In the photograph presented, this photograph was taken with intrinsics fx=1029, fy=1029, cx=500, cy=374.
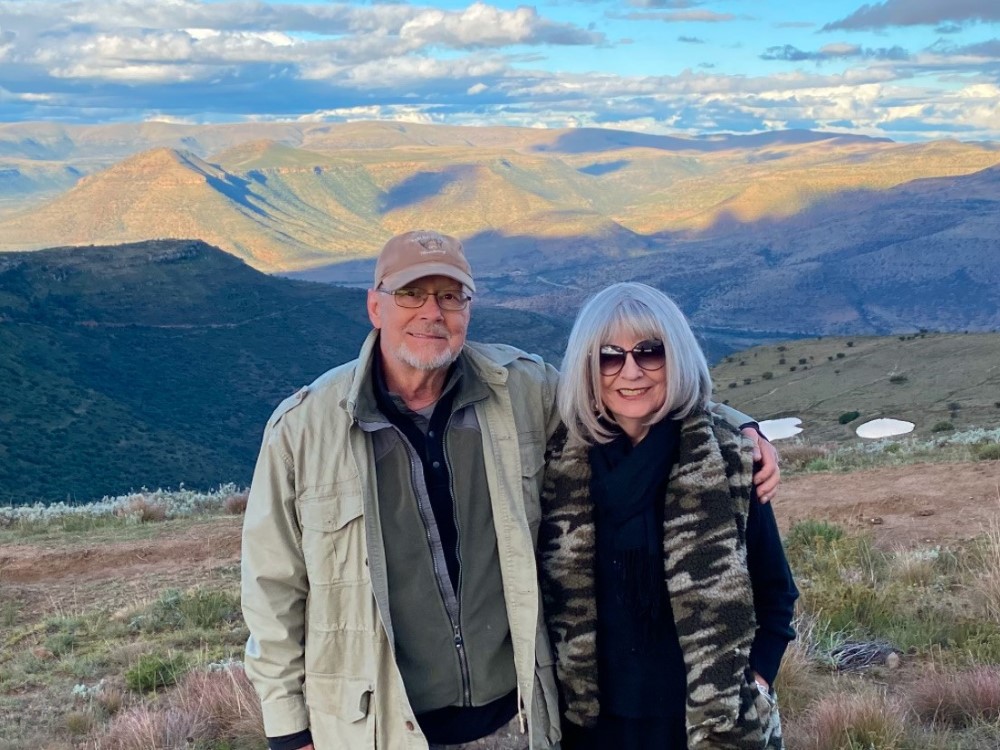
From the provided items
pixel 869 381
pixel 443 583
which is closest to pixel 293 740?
pixel 443 583

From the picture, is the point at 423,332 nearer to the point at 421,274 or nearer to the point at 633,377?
the point at 421,274

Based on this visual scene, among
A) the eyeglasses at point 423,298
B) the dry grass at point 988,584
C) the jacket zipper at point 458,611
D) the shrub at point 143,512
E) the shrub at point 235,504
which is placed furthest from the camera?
the shrub at point 235,504

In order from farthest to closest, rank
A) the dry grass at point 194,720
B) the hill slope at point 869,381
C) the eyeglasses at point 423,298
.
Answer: the hill slope at point 869,381, the dry grass at point 194,720, the eyeglasses at point 423,298

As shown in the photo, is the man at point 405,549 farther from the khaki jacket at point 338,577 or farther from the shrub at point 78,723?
the shrub at point 78,723

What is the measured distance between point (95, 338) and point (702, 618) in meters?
50.5

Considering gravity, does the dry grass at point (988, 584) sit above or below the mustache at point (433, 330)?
below

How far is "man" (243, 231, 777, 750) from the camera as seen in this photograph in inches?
102

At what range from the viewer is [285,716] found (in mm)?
2666

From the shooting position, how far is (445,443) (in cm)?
270

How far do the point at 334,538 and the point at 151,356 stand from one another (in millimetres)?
50294

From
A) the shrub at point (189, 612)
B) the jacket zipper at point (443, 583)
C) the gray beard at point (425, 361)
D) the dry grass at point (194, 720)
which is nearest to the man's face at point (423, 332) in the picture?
the gray beard at point (425, 361)

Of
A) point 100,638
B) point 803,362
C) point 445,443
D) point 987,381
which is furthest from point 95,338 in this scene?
point 445,443

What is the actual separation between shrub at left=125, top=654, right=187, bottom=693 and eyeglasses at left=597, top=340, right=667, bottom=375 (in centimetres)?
380

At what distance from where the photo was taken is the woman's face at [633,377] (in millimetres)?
2709
